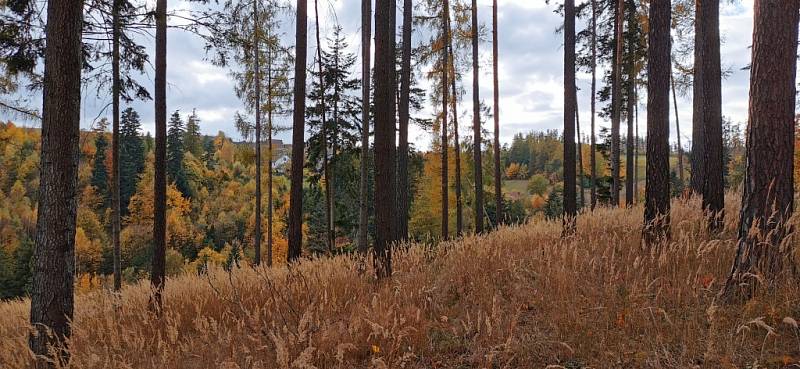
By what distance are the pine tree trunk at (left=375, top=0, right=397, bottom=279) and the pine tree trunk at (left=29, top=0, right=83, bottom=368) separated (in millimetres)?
3690

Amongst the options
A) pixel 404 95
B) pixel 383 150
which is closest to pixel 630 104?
pixel 404 95

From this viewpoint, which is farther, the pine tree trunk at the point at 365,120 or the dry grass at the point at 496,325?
the pine tree trunk at the point at 365,120

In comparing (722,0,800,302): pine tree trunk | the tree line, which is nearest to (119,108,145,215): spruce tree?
the tree line

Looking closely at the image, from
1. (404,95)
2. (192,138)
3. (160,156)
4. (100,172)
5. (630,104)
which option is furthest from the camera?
(192,138)

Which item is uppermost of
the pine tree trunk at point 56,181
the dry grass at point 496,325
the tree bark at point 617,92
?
the tree bark at point 617,92

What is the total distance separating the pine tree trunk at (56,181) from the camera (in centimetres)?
393

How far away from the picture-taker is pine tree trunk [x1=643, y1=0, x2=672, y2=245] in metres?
5.93

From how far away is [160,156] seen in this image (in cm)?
680

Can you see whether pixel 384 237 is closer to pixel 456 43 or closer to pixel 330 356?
pixel 330 356

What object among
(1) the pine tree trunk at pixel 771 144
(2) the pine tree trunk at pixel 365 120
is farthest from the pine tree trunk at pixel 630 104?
(1) the pine tree trunk at pixel 771 144

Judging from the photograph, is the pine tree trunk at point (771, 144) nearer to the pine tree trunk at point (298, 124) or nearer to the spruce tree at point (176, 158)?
the pine tree trunk at point (298, 124)

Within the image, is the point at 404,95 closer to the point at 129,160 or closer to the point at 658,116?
the point at 658,116

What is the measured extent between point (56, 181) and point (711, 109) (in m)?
10.1

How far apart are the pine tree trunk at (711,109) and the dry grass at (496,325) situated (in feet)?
8.28
